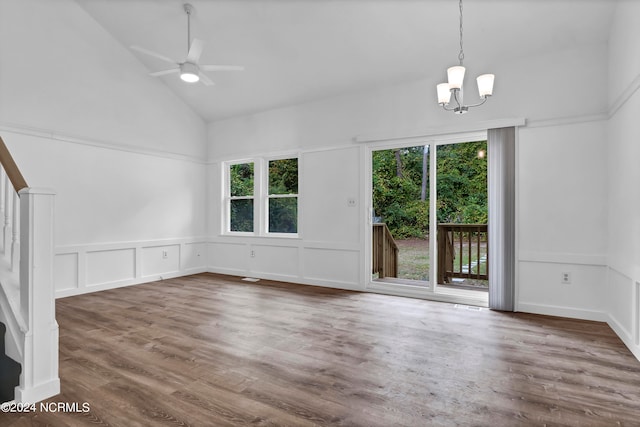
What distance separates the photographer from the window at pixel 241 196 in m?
6.72

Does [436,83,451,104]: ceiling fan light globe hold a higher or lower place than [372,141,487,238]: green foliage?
higher

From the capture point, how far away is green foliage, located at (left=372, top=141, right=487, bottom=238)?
4859mm

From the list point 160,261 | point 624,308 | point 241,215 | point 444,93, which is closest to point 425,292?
point 624,308

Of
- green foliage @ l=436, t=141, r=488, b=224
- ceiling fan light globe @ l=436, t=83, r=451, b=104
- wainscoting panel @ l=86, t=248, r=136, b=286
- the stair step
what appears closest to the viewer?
the stair step

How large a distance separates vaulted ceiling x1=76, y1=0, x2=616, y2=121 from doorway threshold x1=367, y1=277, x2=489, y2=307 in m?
2.87

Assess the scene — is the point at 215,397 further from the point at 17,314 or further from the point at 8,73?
the point at 8,73

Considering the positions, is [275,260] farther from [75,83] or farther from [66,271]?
[75,83]

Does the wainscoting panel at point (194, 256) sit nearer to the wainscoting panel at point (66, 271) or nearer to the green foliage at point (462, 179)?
the wainscoting panel at point (66, 271)

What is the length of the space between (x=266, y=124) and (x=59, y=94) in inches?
119

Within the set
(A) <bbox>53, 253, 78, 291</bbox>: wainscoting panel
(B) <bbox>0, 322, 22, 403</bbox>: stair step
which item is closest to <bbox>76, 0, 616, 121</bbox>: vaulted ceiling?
(A) <bbox>53, 253, 78, 291</bbox>: wainscoting panel

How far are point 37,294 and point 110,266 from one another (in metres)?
3.70

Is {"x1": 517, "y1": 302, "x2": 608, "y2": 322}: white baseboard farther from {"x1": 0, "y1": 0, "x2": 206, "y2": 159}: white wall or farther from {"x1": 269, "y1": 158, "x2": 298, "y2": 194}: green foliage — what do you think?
{"x1": 0, "y1": 0, "x2": 206, "y2": 159}: white wall

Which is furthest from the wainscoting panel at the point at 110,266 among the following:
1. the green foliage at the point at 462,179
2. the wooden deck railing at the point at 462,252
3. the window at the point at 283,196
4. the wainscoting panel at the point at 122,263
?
the wooden deck railing at the point at 462,252

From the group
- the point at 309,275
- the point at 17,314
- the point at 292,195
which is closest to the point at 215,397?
the point at 17,314
